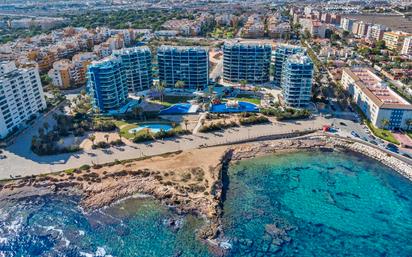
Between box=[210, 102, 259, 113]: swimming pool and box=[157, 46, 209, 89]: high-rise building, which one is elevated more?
box=[157, 46, 209, 89]: high-rise building

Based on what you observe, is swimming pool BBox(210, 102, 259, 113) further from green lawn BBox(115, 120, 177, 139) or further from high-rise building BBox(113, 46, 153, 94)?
high-rise building BBox(113, 46, 153, 94)

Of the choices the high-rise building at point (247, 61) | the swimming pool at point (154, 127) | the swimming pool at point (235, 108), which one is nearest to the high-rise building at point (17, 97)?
the swimming pool at point (154, 127)

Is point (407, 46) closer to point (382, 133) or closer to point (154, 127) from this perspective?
point (382, 133)

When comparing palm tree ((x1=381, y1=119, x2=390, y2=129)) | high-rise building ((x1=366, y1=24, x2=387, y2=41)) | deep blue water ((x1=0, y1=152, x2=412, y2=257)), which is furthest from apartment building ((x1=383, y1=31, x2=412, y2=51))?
deep blue water ((x1=0, y1=152, x2=412, y2=257))

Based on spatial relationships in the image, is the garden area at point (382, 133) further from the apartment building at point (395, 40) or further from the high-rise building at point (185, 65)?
the apartment building at point (395, 40)

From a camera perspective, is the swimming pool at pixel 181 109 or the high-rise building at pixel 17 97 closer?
the high-rise building at pixel 17 97

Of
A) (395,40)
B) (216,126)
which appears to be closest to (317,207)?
(216,126)
